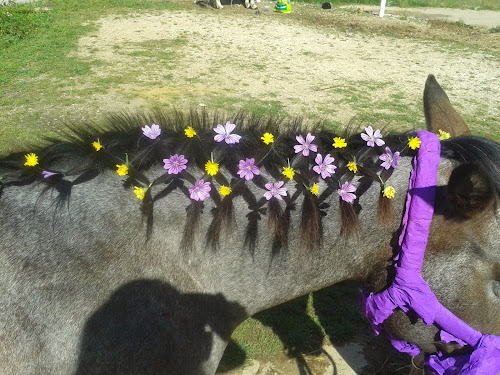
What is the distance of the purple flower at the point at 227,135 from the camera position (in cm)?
212

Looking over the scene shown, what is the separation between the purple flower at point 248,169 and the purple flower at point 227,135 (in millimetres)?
140

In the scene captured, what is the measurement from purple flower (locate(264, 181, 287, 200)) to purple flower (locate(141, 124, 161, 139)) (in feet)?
1.95

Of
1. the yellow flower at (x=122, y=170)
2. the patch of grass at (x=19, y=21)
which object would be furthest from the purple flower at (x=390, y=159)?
the patch of grass at (x=19, y=21)

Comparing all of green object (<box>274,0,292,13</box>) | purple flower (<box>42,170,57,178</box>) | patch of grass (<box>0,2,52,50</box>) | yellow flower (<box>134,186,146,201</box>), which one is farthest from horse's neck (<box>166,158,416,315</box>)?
green object (<box>274,0,292,13</box>)

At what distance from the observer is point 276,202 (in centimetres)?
208

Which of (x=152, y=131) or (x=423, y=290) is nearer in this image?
(x=423, y=290)

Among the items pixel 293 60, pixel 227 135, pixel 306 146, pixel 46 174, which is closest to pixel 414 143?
pixel 306 146

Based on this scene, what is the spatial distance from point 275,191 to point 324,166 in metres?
0.27

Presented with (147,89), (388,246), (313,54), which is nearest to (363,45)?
(313,54)

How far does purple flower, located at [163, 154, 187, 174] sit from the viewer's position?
6.57 ft

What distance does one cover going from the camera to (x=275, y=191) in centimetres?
204

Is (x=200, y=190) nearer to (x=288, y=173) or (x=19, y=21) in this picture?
(x=288, y=173)

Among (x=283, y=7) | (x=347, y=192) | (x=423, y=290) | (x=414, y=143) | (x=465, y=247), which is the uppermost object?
(x=414, y=143)

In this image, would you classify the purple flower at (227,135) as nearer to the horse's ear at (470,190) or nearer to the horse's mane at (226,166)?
the horse's mane at (226,166)
